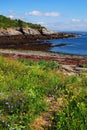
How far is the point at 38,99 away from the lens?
27.7 feet

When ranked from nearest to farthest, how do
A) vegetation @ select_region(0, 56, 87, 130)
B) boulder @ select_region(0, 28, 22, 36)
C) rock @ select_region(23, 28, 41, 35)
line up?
vegetation @ select_region(0, 56, 87, 130)
boulder @ select_region(0, 28, 22, 36)
rock @ select_region(23, 28, 41, 35)

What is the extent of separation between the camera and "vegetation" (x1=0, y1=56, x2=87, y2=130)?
23.2 feet

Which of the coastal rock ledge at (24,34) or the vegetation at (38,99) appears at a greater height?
the vegetation at (38,99)

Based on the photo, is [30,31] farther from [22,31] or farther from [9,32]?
[9,32]

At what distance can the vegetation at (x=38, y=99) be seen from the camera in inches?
278

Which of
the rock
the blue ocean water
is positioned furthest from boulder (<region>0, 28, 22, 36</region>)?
the blue ocean water

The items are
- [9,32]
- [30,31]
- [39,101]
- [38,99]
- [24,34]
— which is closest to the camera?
[39,101]

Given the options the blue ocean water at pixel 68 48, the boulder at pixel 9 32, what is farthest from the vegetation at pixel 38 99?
the boulder at pixel 9 32

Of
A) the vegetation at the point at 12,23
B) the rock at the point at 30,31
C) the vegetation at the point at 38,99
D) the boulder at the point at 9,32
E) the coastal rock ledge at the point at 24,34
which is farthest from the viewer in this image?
the vegetation at the point at 12,23

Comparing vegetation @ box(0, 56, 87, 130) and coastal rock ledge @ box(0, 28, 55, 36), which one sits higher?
vegetation @ box(0, 56, 87, 130)

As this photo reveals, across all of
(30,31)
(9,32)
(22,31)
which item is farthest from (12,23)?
(9,32)

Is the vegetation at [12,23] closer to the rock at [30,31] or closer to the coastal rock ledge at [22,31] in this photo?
the coastal rock ledge at [22,31]

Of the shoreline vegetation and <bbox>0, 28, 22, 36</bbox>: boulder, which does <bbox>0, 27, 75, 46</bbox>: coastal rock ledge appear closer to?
<bbox>0, 28, 22, 36</bbox>: boulder

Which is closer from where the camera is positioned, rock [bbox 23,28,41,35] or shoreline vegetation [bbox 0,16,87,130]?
shoreline vegetation [bbox 0,16,87,130]
